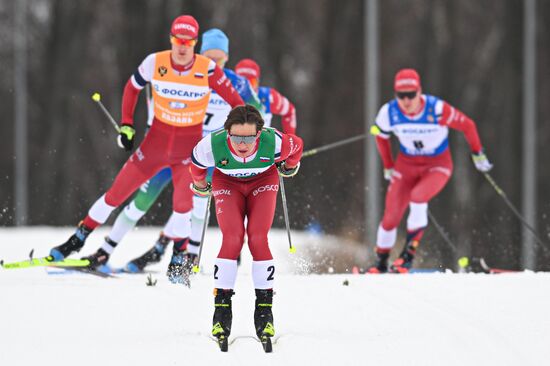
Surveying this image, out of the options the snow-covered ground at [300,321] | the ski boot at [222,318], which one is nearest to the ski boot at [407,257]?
the snow-covered ground at [300,321]

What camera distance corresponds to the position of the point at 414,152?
1202 centimetres

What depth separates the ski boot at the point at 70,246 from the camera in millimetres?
9953

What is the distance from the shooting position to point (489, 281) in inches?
367

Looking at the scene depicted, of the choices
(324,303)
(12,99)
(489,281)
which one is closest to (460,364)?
(324,303)

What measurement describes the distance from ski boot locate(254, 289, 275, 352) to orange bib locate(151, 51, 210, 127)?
9.41 feet

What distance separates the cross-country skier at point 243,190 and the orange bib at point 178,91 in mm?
2157

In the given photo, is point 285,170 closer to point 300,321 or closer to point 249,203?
point 249,203

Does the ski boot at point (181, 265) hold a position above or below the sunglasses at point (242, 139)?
below

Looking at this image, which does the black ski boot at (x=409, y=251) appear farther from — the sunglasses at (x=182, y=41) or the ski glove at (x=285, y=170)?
the ski glove at (x=285, y=170)

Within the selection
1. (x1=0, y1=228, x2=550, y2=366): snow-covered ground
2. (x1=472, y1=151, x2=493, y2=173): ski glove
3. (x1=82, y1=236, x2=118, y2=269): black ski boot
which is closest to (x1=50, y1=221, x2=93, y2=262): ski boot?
(x1=0, y1=228, x2=550, y2=366): snow-covered ground

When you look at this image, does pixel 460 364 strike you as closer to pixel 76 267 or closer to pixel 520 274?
pixel 520 274

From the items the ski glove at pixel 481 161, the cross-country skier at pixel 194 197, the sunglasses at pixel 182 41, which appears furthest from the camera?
the ski glove at pixel 481 161

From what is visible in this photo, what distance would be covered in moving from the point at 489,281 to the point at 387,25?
1991 cm

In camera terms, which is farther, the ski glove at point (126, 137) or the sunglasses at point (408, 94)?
the sunglasses at point (408, 94)
